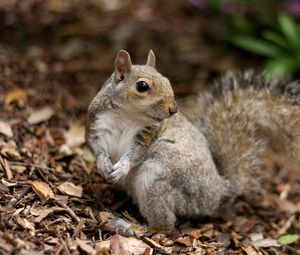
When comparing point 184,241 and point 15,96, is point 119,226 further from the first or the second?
point 15,96

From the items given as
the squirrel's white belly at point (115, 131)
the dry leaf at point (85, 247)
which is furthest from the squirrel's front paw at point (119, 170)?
the dry leaf at point (85, 247)

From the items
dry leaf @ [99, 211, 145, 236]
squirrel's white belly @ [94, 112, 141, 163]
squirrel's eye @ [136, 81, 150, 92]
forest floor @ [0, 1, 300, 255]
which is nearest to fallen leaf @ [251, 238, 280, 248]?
forest floor @ [0, 1, 300, 255]

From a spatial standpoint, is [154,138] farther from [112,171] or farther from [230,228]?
[230,228]

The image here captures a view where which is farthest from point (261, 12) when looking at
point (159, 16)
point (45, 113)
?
point (45, 113)

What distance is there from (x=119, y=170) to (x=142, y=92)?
635 millimetres

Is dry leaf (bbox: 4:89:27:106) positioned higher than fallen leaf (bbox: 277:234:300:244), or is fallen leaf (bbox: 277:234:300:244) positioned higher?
dry leaf (bbox: 4:89:27:106)

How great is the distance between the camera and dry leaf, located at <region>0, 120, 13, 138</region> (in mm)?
4746

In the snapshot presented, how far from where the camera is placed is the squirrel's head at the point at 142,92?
3908 millimetres

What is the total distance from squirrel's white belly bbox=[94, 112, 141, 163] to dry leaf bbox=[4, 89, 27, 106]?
1.39 metres

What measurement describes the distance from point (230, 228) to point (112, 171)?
4.40ft

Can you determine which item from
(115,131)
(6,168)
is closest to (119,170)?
(115,131)

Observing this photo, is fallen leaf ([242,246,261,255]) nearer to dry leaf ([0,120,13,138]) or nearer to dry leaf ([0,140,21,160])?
dry leaf ([0,140,21,160])

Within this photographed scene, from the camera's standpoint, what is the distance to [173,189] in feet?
13.8

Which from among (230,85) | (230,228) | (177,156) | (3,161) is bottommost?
(230,228)
